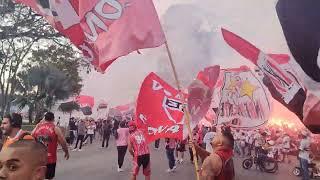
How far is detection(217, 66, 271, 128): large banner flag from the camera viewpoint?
370 inches

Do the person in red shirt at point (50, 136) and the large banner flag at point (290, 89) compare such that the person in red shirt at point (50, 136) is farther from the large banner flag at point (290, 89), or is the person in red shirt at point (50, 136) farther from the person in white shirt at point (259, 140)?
the person in white shirt at point (259, 140)

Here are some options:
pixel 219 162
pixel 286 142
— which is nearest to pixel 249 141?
pixel 286 142

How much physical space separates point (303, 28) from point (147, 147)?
4.38 m

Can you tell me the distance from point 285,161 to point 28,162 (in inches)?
439

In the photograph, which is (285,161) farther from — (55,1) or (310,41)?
(55,1)

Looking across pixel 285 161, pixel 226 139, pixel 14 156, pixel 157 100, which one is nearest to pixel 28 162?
pixel 14 156

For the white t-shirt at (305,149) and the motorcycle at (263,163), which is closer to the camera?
the white t-shirt at (305,149)

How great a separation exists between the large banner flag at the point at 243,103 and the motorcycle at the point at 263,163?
3573 millimetres

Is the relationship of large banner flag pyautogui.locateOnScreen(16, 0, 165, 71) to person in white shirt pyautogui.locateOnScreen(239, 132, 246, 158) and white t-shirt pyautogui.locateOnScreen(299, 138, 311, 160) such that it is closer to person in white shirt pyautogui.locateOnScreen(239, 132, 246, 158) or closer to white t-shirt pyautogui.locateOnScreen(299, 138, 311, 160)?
white t-shirt pyautogui.locateOnScreen(299, 138, 311, 160)

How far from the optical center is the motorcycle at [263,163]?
42.9 feet

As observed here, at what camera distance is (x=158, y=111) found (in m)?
7.92

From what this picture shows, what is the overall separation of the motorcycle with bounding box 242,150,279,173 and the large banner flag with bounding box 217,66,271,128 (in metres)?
3.57

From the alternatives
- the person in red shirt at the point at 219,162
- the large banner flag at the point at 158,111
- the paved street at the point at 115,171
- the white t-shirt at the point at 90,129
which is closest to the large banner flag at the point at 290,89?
the large banner flag at the point at 158,111

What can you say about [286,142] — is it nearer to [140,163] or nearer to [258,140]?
[258,140]
